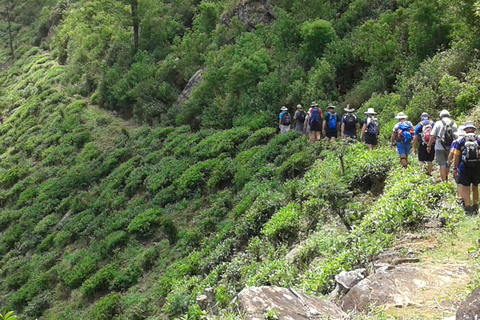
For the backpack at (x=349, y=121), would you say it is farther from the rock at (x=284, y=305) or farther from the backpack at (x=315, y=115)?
the rock at (x=284, y=305)

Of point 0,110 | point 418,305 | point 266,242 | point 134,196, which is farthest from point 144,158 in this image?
point 0,110

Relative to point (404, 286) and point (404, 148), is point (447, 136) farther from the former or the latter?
point (404, 286)

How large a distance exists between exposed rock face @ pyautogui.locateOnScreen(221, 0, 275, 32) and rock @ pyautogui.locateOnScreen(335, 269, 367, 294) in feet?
78.8

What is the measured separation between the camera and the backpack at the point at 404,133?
10391 millimetres

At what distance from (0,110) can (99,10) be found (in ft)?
45.6

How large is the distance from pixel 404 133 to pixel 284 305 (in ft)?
21.1

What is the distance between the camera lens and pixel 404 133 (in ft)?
34.2

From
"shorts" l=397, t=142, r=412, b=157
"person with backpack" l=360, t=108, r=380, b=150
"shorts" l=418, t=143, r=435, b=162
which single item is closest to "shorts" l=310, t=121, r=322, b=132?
"person with backpack" l=360, t=108, r=380, b=150

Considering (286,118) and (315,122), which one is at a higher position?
(315,122)

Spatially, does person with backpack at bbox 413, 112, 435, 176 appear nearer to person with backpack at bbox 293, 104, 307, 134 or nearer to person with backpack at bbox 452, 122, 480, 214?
person with backpack at bbox 452, 122, 480, 214

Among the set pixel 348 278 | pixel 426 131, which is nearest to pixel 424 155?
pixel 426 131

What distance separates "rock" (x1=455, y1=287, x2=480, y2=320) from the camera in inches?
170

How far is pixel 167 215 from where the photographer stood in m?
18.5

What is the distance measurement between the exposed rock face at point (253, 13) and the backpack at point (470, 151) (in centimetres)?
2238
